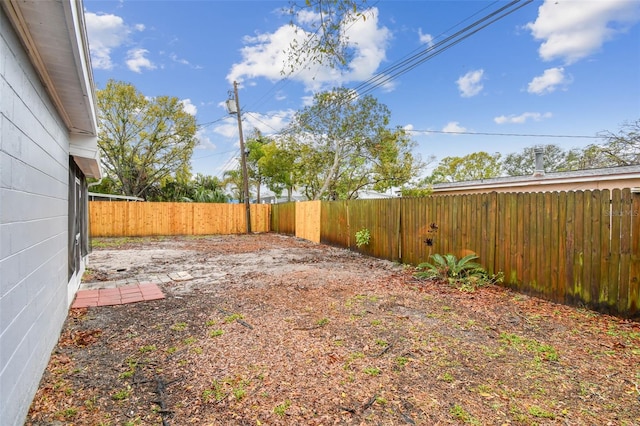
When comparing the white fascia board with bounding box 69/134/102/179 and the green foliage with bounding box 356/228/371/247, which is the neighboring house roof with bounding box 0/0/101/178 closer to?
the white fascia board with bounding box 69/134/102/179

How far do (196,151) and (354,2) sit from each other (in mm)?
18763

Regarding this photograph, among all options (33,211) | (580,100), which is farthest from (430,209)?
(580,100)

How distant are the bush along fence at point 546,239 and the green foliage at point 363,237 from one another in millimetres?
1254

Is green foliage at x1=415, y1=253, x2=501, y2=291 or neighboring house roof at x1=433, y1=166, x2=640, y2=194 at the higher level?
neighboring house roof at x1=433, y1=166, x2=640, y2=194

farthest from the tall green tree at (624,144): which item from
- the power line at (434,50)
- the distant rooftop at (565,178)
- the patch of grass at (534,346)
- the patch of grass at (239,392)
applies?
the patch of grass at (239,392)

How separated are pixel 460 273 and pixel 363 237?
3367mm

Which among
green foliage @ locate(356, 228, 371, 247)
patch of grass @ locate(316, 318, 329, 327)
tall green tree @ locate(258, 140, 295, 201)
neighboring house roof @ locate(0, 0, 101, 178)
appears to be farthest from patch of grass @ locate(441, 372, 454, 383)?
tall green tree @ locate(258, 140, 295, 201)

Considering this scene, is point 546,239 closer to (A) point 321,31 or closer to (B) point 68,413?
(A) point 321,31

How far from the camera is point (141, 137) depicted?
17656 mm

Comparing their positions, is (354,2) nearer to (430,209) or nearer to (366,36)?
(366,36)

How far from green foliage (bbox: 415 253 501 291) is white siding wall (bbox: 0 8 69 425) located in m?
4.92

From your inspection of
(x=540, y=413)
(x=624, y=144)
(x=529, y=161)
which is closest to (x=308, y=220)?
(x=540, y=413)

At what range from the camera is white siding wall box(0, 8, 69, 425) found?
5.12 ft

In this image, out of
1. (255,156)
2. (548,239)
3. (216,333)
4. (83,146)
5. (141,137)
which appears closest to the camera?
(216,333)
